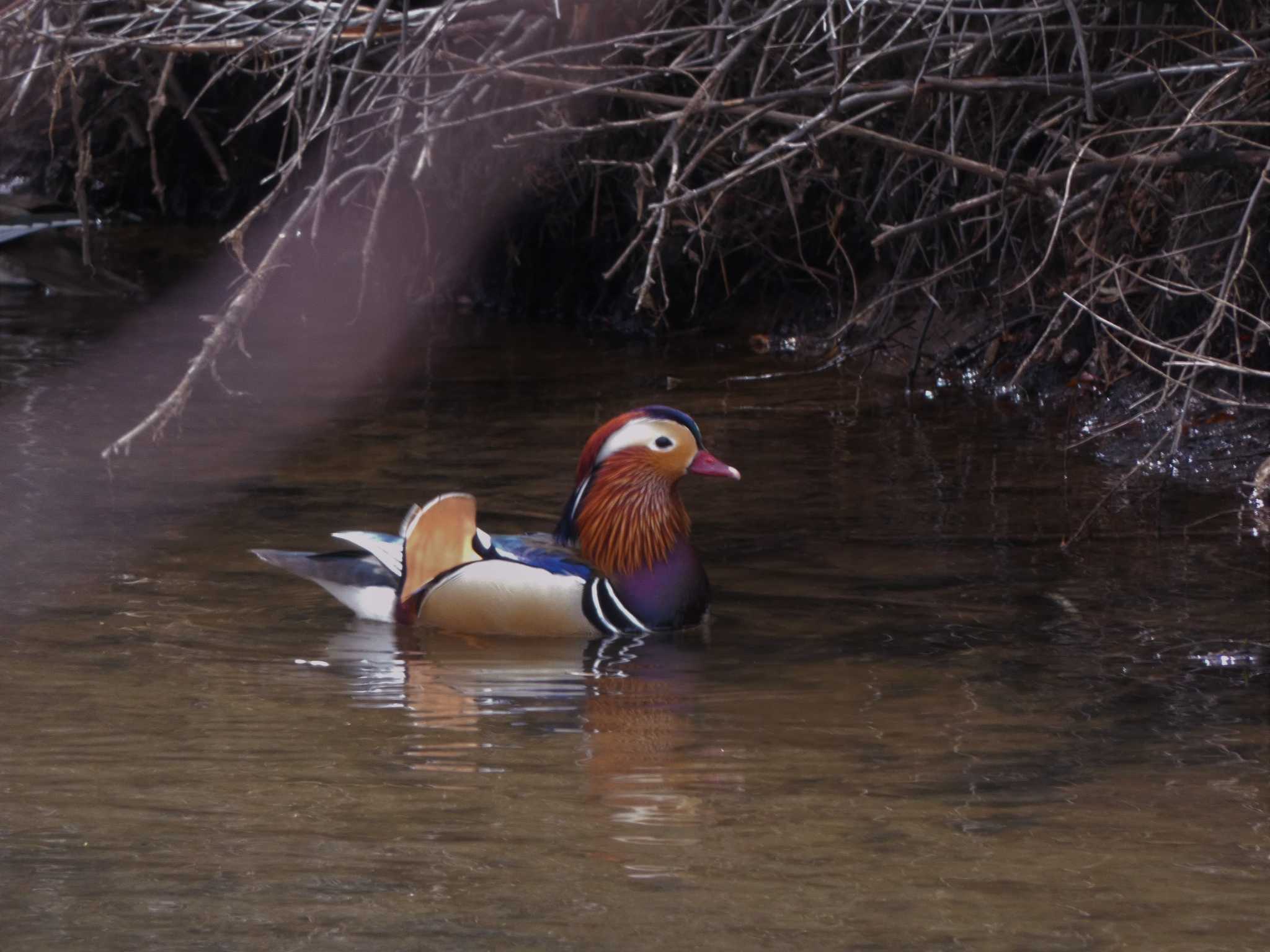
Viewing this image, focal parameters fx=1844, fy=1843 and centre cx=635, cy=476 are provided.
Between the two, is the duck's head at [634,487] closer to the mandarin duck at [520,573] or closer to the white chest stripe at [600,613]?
the mandarin duck at [520,573]

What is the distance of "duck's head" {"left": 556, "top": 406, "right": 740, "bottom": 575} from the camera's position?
19.4 feet

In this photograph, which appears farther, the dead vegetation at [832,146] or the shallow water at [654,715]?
the dead vegetation at [832,146]

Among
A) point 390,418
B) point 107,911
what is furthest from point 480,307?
point 107,911

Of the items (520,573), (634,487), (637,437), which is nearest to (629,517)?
(634,487)

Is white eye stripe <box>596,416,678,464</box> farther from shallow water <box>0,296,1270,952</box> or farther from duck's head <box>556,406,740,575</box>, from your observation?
shallow water <box>0,296,1270,952</box>

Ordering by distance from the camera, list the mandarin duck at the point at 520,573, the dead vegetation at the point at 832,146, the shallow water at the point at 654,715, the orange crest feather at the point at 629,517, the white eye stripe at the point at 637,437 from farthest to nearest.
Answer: the dead vegetation at the point at 832,146, the white eye stripe at the point at 637,437, the orange crest feather at the point at 629,517, the mandarin duck at the point at 520,573, the shallow water at the point at 654,715

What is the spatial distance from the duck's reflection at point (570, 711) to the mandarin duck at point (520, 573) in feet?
0.24

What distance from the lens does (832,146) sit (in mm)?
9141

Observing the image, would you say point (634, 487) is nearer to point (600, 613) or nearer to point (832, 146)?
point (600, 613)

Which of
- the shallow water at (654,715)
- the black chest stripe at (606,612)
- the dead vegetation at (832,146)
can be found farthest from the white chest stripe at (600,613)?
the dead vegetation at (832,146)

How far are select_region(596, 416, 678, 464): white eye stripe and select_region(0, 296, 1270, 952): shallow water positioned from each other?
52 centimetres

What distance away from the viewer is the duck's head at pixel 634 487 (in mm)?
5902

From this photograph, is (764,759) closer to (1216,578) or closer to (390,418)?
(1216,578)

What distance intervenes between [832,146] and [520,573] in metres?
4.26
